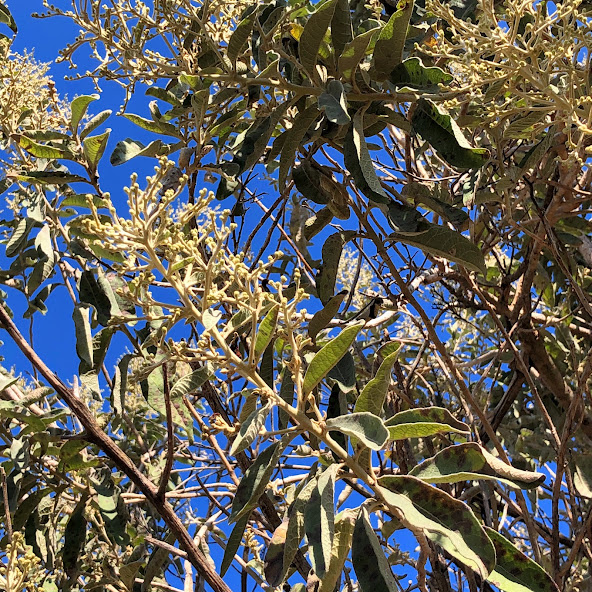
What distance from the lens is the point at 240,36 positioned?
154cm

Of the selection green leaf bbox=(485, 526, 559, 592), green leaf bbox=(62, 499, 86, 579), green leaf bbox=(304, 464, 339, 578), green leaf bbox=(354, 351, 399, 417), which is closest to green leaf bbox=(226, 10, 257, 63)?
green leaf bbox=(354, 351, 399, 417)

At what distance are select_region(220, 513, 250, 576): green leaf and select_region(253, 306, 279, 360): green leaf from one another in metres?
0.28

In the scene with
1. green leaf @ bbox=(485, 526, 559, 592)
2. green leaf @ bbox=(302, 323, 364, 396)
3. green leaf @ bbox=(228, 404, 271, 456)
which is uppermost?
green leaf @ bbox=(302, 323, 364, 396)

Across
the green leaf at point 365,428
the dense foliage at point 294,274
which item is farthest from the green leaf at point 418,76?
the green leaf at point 365,428

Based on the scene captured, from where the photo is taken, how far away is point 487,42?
143 cm

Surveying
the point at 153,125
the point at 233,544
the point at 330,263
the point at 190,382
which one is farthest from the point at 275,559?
the point at 153,125

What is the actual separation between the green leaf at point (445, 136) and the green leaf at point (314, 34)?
242 millimetres

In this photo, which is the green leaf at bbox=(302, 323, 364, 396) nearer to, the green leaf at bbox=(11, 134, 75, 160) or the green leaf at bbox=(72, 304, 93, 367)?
the green leaf at bbox=(72, 304, 93, 367)

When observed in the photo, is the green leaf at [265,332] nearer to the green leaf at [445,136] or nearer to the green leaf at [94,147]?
the green leaf at [445,136]

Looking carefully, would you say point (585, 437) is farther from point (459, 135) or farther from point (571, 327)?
point (459, 135)

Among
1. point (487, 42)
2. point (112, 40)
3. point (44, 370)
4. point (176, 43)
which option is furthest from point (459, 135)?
point (44, 370)

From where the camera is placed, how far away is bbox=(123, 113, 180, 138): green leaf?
5.84 ft

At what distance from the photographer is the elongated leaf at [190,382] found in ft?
4.08

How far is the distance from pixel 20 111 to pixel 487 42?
1.18 meters
